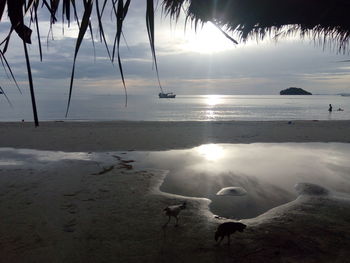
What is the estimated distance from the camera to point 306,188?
21.7ft

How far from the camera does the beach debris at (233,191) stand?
6.23m

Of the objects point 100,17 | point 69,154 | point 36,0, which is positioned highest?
point 36,0

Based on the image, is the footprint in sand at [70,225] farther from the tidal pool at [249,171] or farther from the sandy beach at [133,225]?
the tidal pool at [249,171]

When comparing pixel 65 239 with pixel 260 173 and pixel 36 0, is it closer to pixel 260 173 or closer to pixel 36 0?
pixel 36 0

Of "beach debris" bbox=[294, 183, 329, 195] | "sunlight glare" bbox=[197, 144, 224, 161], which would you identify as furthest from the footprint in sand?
"sunlight glare" bbox=[197, 144, 224, 161]

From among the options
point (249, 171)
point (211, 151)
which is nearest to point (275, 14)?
point (249, 171)

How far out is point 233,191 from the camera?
20.7ft

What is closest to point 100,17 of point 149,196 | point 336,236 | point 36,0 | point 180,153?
point 36,0

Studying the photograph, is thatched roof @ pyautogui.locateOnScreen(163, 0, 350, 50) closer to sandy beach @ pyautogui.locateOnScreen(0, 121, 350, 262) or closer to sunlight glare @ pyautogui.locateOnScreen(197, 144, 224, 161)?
sandy beach @ pyautogui.locateOnScreen(0, 121, 350, 262)

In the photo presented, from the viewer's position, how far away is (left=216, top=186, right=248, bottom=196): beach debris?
245 inches

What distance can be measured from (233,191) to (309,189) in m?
1.71

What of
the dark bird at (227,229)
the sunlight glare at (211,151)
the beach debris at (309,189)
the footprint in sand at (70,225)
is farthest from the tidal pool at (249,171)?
the footprint in sand at (70,225)

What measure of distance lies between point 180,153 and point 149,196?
5.32 m

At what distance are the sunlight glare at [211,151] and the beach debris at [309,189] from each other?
11.7 feet
